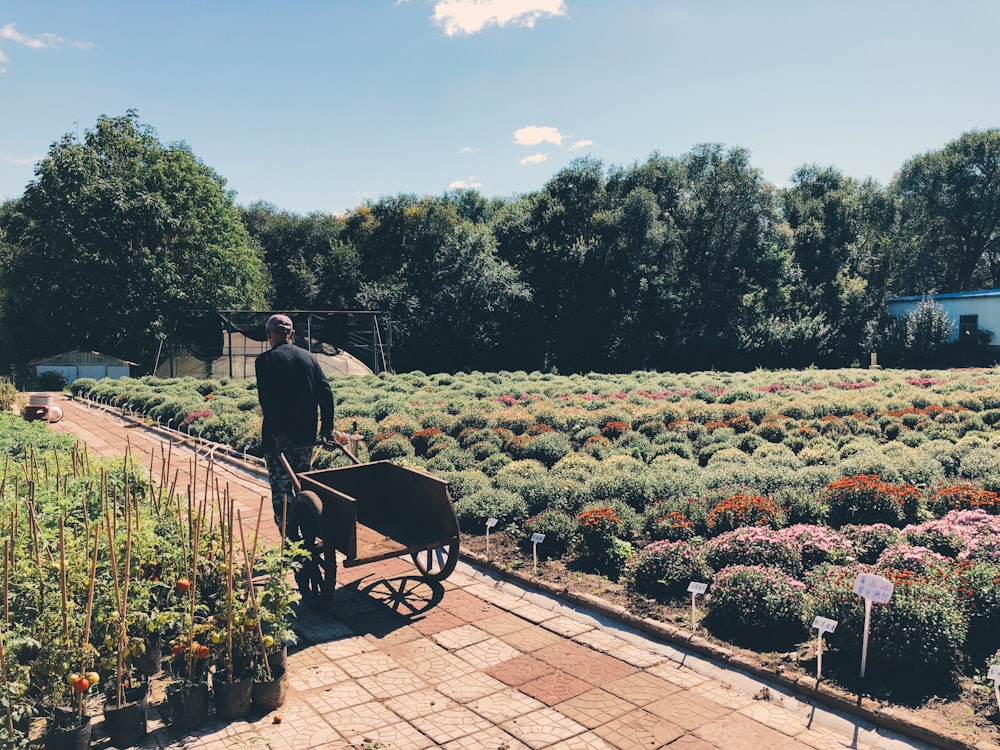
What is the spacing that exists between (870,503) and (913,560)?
1986 mm

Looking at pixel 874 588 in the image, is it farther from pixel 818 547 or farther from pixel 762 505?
pixel 762 505

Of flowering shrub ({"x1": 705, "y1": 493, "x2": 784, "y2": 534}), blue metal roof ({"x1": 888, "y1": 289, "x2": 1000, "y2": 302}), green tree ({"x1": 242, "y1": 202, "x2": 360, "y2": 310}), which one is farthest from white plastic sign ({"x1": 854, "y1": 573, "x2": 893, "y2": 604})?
blue metal roof ({"x1": 888, "y1": 289, "x2": 1000, "y2": 302})

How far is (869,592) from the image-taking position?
4785 millimetres

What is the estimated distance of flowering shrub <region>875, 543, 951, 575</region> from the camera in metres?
6.21

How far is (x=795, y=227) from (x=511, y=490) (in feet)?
133

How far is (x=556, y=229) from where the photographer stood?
40.1 metres

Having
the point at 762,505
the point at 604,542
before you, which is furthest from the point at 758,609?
the point at 762,505

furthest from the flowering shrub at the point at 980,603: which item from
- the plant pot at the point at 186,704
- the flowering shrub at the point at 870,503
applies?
the plant pot at the point at 186,704

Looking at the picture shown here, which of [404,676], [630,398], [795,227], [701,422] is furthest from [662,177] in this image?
[404,676]

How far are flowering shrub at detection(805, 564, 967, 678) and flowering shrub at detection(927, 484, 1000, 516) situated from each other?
10.0 ft

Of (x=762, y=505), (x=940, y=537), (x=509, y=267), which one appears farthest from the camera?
(x=509, y=267)

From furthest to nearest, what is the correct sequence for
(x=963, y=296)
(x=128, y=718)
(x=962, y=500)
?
1. (x=963, y=296)
2. (x=962, y=500)
3. (x=128, y=718)

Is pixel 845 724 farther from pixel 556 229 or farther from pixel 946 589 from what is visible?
pixel 556 229

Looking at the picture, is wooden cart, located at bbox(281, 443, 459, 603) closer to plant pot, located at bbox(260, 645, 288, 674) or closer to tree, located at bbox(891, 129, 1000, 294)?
plant pot, located at bbox(260, 645, 288, 674)
